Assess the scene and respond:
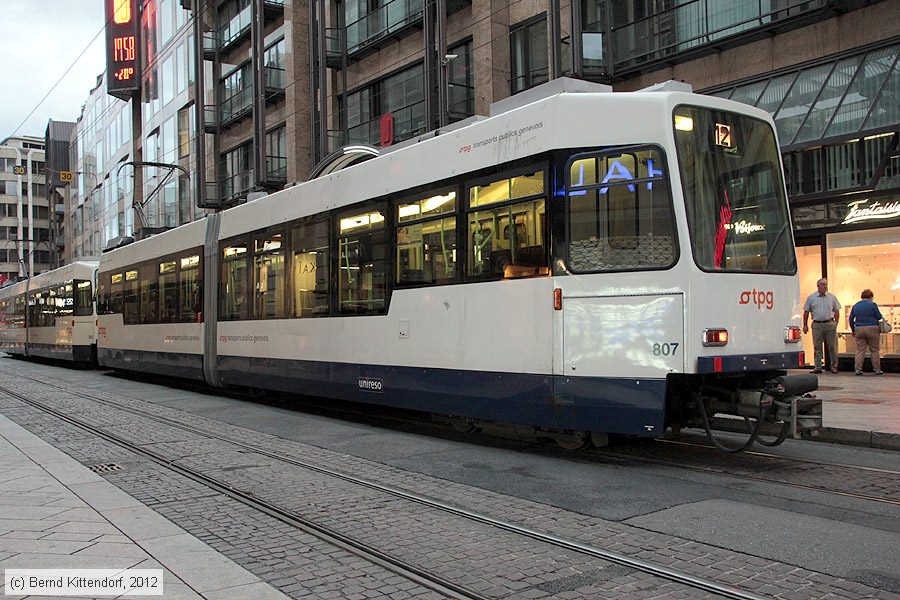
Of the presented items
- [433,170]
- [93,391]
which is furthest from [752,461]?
[93,391]

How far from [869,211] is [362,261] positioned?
9.68 metres

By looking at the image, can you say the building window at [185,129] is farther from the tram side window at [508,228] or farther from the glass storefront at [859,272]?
the tram side window at [508,228]

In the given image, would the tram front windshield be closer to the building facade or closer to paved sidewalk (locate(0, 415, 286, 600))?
paved sidewalk (locate(0, 415, 286, 600))

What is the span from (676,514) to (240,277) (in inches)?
397

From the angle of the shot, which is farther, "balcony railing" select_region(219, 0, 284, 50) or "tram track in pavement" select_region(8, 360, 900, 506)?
"balcony railing" select_region(219, 0, 284, 50)

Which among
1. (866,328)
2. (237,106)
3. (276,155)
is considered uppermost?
(237,106)

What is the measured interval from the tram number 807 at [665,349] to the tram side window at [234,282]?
8600 mm

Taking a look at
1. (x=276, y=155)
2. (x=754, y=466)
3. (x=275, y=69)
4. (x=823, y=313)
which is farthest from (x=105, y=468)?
(x=275, y=69)

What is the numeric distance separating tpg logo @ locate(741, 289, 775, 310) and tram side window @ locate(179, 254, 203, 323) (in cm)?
1127

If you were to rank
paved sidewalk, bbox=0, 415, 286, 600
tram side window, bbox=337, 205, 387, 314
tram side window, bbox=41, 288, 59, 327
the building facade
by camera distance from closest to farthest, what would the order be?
1. paved sidewalk, bbox=0, 415, 286, 600
2. tram side window, bbox=337, 205, 387, 314
3. tram side window, bbox=41, 288, 59, 327
4. the building facade

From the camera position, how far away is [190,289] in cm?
1630

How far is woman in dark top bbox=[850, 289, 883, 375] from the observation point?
1402cm

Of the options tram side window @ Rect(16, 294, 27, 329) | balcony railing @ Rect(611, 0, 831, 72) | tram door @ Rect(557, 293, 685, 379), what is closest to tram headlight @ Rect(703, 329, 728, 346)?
tram door @ Rect(557, 293, 685, 379)

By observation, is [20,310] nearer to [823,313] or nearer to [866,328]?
[823,313]
